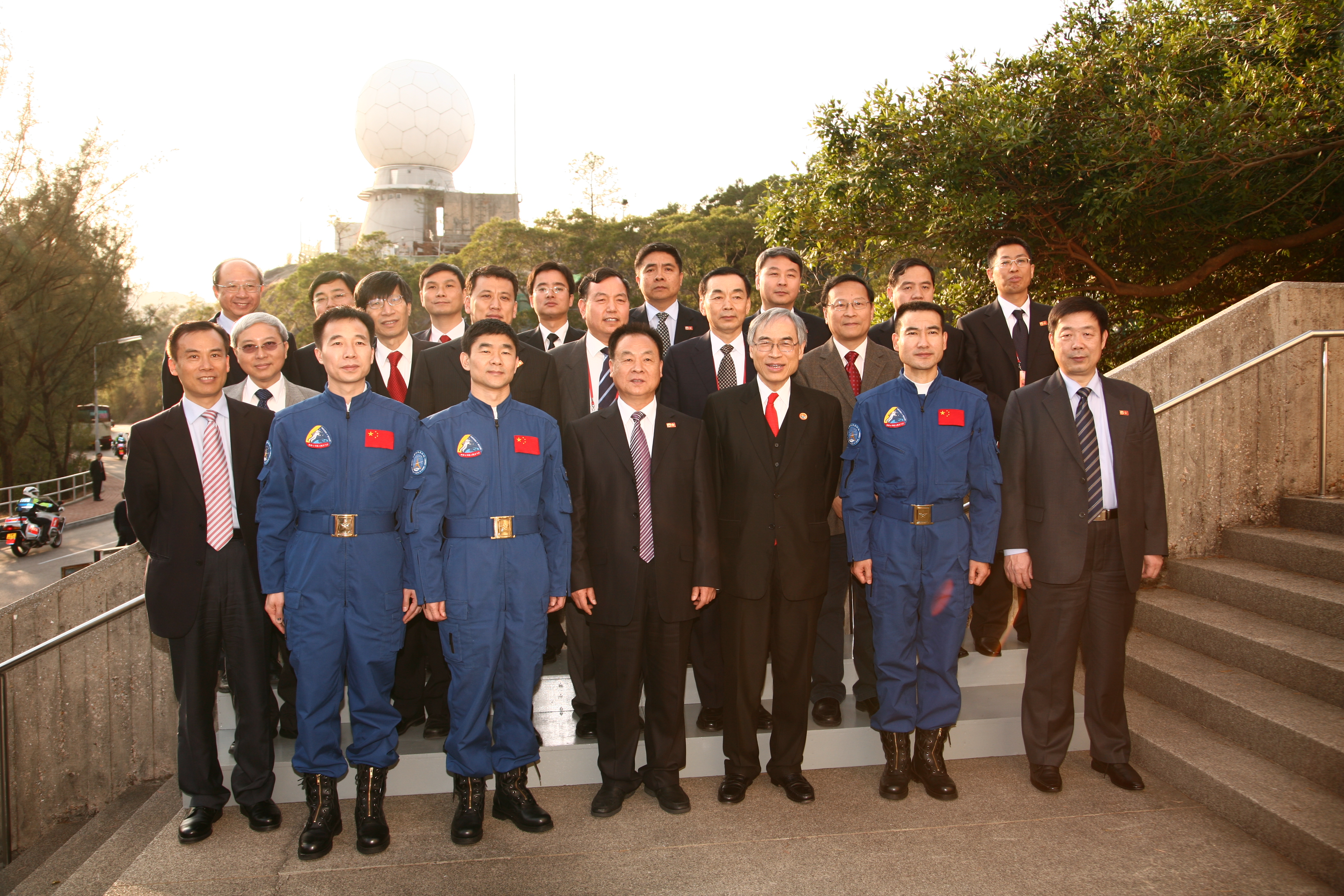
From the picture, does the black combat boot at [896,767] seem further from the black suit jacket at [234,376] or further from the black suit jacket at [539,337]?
the black suit jacket at [234,376]

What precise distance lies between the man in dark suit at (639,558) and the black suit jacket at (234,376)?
6.24 ft

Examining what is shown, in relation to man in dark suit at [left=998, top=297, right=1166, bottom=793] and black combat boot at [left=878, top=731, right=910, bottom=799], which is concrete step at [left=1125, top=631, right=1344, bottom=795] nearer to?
man in dark suit at [left=998, top=297, right=1166, bottom=793]

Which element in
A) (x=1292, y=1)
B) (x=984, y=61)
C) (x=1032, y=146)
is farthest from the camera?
(x=984, y=61)

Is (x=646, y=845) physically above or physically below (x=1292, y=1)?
below

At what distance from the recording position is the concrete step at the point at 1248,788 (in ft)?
9.70

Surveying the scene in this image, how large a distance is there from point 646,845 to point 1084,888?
163 cm

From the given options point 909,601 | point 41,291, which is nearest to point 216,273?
point 909,601

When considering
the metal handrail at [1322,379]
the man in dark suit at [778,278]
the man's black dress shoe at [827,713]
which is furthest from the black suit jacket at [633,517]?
the metal handrail at [1322,379]

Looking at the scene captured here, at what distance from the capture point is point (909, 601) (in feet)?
11.8

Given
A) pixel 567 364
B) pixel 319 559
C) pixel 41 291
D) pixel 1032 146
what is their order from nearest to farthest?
pixel 319 559 → pixel 567 364 → pixel 1032 146 → pixel 41 291

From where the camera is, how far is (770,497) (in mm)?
3549

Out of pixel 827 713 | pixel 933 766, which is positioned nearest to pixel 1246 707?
pixel 933 766

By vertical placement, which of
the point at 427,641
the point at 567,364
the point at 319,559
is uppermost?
the point at 567,364

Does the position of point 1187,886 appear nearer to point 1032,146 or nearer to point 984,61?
point 1032,146
